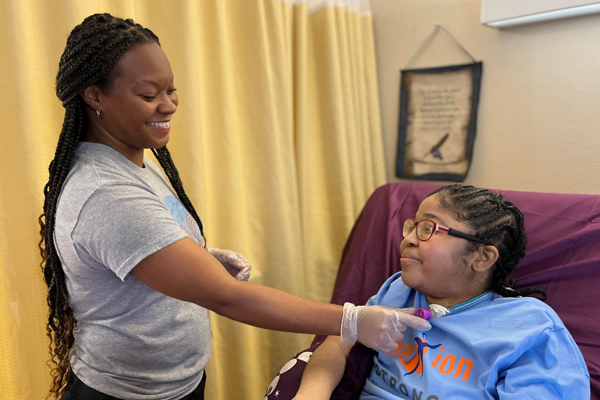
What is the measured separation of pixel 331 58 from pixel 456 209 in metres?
1.15

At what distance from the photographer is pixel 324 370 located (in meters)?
1.36

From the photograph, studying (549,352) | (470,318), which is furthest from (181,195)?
(549,352)

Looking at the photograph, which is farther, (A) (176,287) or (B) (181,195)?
(B) (181,195)

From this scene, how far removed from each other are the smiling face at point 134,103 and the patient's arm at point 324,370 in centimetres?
69

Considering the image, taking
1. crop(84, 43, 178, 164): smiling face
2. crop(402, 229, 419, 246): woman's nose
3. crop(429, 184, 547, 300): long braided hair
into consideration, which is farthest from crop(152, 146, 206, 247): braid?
crop(429, 184, 547, 300): long braided hair

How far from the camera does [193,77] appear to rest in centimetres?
174

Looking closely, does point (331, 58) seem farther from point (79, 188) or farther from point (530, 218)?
point (79, 188)

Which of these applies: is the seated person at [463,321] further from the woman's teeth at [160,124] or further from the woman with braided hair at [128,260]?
the woman's teeth at [160,124]

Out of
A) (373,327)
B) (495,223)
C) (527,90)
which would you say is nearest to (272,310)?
(373,327)

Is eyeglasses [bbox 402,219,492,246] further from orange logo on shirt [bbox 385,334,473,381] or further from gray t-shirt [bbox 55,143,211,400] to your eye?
gray t-shirt [bbox 55,143,211,400]

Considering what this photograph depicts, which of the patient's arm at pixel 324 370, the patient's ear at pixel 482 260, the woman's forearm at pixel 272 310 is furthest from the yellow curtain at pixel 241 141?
the patient's ear at pixel 482 260

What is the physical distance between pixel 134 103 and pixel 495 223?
905 millimetres

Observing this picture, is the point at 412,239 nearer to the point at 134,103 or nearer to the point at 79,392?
the point at 134,103

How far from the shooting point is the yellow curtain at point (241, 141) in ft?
4.74
